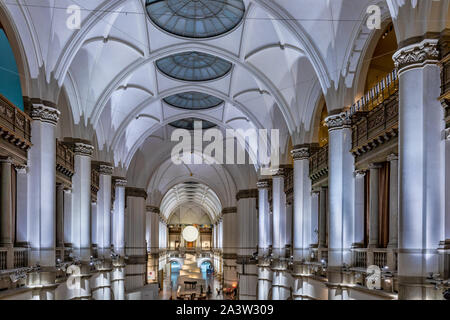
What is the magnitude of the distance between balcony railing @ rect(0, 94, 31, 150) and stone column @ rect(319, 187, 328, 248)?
37.9ft

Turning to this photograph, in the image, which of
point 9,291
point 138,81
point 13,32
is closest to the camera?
point 9,291

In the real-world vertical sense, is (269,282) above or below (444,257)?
below

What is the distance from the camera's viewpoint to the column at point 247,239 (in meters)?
33.2

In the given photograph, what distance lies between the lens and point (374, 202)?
1343 centimetres

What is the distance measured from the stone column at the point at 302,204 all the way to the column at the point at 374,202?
5644 millimetres

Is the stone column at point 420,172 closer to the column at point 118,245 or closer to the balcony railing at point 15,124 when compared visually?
the balcony railing at point 15,124


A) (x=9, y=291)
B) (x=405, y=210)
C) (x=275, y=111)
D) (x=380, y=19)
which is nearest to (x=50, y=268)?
(x=9, y=291)

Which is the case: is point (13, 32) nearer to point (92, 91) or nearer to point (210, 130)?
point (92, 91)

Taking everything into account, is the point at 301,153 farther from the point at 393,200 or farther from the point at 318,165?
the point at 393,200

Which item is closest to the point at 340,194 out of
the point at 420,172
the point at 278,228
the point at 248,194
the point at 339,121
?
the point at 339,121

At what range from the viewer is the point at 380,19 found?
13.0 m

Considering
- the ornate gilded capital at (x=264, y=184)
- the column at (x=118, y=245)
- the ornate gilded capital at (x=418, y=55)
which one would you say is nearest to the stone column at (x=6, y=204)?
the ornate gilded capital at (x=418, y=55)

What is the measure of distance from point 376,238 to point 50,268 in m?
9.97

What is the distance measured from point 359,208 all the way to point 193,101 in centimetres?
1690
